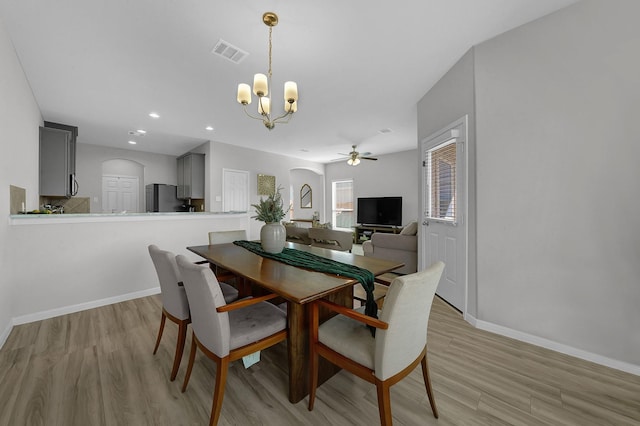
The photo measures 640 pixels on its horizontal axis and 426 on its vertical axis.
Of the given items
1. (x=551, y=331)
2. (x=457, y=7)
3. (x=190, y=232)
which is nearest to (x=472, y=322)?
(x=551, y=331)

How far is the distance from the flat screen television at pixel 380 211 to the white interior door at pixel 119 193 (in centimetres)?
627

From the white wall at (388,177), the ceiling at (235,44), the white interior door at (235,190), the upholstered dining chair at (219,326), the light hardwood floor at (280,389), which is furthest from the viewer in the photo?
the white wall at (388,177)

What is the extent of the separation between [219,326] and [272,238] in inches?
36.8

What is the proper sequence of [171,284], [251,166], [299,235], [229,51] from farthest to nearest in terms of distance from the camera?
[251,166] → [299,235] → [229,51] → [171,284]

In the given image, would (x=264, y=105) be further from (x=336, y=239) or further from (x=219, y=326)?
(x=336, y=239)

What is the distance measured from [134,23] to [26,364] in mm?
2792

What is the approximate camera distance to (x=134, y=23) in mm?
2057

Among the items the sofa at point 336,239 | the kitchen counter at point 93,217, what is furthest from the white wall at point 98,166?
the sofa at point 336,239

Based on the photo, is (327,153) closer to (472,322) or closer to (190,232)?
(190,232)

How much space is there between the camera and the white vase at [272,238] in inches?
83.7

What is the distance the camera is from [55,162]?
3.78 metres

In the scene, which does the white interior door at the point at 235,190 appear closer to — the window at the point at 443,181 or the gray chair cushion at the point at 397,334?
the window at the point at 443,181

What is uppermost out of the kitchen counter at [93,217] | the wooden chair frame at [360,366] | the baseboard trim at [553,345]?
the kitchen counter at [93,217]

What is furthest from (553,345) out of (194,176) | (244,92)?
(194,176)
